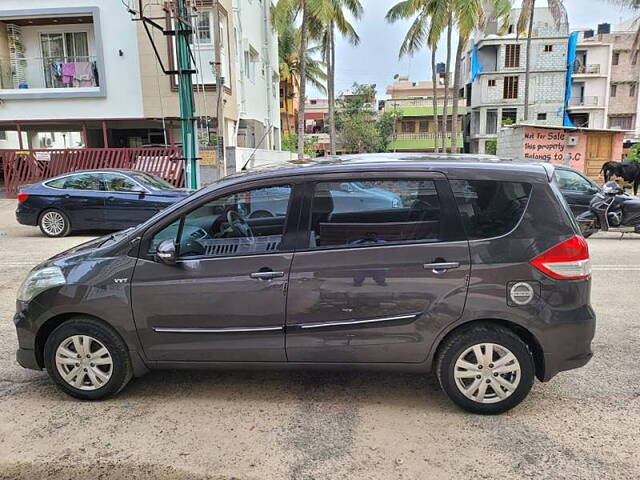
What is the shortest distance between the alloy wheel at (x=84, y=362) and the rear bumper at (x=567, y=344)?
3.00m

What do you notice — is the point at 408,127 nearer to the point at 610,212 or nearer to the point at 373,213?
the point at 610,212

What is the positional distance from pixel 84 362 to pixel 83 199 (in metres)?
7.99

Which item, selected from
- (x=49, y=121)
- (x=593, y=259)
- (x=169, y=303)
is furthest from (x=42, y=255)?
(x=49, y=121)

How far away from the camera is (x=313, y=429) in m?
3.32

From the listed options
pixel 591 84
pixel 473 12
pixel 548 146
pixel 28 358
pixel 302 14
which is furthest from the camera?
pixel 591 84

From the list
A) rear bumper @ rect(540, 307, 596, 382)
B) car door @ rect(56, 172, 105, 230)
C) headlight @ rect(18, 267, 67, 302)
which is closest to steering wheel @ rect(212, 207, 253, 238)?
headlight @ rect(18, 267, 67, 302)

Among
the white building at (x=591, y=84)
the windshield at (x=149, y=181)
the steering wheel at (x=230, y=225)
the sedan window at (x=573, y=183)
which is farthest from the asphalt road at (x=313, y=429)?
the white building at (x=591, y=84)

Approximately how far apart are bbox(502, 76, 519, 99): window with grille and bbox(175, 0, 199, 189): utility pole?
40402 millimetres

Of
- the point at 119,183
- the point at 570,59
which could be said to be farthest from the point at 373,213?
the point at 570,59

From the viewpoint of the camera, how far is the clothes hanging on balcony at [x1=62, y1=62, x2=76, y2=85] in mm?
19125

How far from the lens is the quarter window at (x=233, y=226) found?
11.6 feet

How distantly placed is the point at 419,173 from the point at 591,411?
6.61ft

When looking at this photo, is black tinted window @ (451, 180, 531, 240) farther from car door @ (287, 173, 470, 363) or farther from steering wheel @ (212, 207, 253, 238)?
steering wheel @ (212, 207, 253, 238)

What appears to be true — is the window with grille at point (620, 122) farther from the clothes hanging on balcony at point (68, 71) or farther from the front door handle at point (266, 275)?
the front door handle at point (266, 275)
